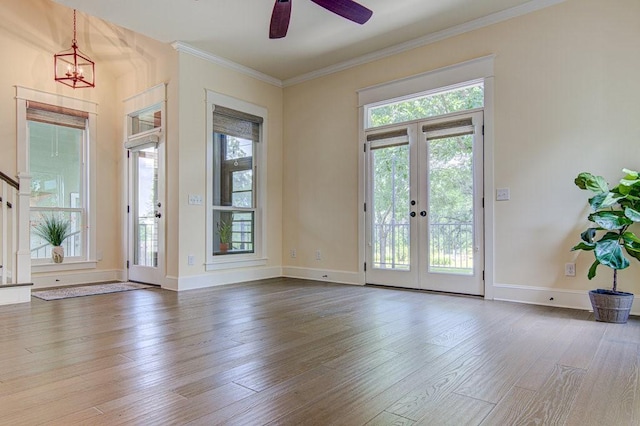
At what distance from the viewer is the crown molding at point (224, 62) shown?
480 cm

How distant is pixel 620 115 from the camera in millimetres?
3428

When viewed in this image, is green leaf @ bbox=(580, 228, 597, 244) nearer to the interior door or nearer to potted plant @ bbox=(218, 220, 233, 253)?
potted plant @ bbox=(218, 220, 233, 253)

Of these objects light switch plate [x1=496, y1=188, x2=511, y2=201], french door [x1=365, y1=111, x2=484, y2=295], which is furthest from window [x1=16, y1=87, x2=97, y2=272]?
light switch plate [x1=496, y1=188, x2=511, y2=201]

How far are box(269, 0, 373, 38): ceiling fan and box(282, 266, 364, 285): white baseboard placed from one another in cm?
317

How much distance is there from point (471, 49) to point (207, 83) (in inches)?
129

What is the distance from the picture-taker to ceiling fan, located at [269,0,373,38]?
2.88m

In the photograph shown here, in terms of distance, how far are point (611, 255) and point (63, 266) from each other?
20.3ft

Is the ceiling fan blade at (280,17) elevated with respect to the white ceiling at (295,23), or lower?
lower

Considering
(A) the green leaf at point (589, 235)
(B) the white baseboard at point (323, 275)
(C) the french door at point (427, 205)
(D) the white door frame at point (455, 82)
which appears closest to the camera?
(A) the green leaf at point (589, 235)

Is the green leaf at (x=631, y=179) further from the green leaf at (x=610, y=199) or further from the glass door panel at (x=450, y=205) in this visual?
the glass door panel at (x=450, y=205)

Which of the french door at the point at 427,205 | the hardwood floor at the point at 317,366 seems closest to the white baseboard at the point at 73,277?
the hardwood floor at the point at 317,366

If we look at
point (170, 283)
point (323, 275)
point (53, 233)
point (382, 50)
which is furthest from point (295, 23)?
point (53, 233)

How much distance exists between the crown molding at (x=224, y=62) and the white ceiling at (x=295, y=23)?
0.18ft

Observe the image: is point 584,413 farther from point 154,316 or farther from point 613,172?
point 154,316
